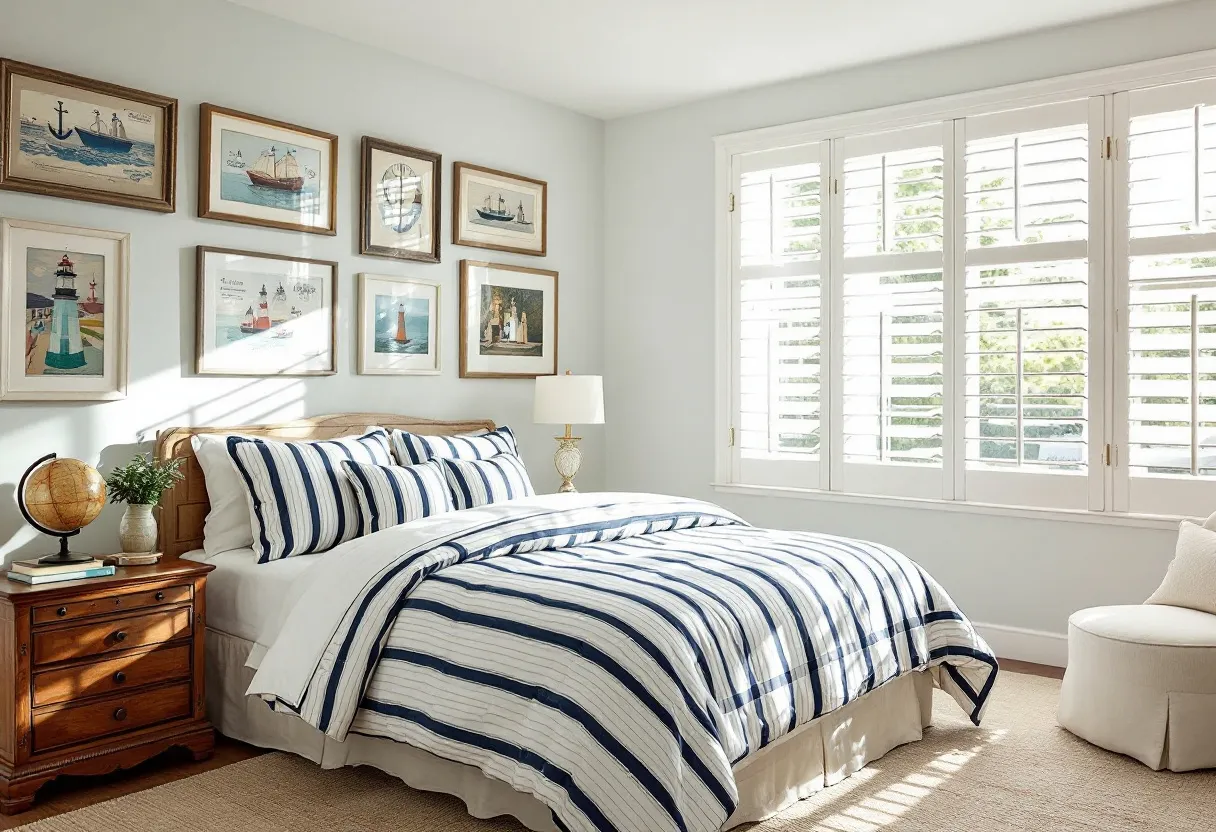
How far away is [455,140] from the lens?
15.5 ft

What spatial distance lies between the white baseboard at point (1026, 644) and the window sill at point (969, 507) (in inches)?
19.4

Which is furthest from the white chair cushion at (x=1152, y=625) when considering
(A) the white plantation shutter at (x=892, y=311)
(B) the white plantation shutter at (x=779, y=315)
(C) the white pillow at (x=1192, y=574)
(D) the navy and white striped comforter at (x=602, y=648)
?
(B) the white plantation shutter at (x=779, y=315)

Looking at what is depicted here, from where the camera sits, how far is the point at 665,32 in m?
4.17

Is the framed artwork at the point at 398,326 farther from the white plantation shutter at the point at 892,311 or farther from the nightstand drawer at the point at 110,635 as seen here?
the white plantation shutter at the point at 892,311

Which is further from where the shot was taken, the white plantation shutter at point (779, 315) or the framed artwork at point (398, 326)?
the white plantation shutter at point (779, 315)

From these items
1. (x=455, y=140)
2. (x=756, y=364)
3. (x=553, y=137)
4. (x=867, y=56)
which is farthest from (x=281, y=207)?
(x=867, y=56)

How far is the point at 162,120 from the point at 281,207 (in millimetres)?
549

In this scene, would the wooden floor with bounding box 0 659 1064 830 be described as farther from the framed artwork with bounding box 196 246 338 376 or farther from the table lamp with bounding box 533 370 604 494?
the table lamp with bounding box 533 370 604 494

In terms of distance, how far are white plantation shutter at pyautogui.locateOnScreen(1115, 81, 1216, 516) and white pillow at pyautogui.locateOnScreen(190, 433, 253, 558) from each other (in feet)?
11.0

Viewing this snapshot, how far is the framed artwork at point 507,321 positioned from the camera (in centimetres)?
479

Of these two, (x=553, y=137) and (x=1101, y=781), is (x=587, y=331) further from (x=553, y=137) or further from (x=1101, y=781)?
(x=1101, y=781)

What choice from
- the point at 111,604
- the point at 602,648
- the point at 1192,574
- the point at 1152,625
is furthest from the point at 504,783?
the point at 1192,574

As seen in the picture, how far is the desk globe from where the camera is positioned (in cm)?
293

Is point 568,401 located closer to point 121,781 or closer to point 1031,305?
point 1031,305
